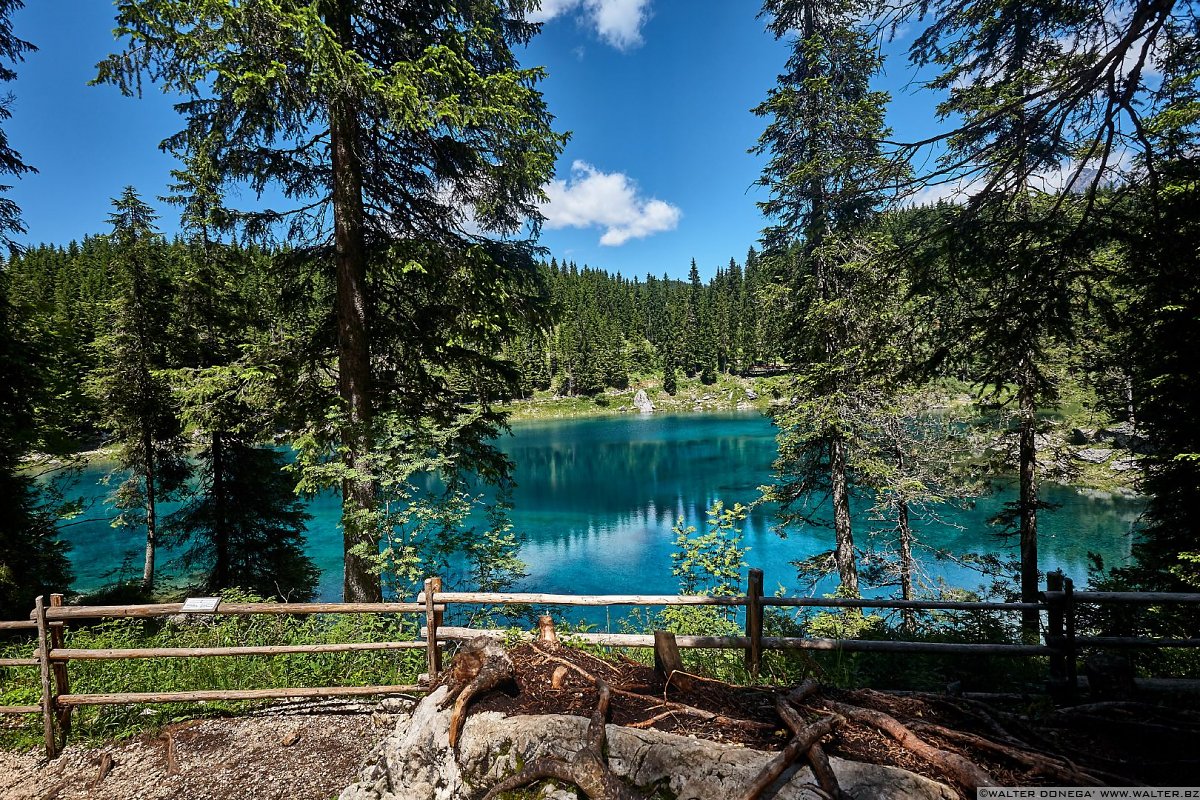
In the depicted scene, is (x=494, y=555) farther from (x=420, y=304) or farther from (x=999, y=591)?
(x=999, y=591)

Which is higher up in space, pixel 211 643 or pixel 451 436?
pixel 451 436

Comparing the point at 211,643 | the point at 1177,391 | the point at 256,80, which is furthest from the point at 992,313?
the point at 211,643

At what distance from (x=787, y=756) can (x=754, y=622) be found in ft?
8.10

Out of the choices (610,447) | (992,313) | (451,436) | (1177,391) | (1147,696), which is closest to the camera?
(1147,696)

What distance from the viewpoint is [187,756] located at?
520 centimetres

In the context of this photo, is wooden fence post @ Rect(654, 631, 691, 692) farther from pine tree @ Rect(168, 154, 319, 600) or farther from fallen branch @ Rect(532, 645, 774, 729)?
pine tree @ Rect(168, 154, 319, 600)

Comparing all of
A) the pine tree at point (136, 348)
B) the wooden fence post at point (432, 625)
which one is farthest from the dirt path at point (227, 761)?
the pine tree at point (136, 348)

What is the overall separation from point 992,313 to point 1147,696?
3719mm

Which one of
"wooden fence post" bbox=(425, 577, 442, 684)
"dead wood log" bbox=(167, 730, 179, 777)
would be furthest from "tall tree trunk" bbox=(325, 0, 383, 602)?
"dead wood log" bbox=(167, 730, 179, 777)

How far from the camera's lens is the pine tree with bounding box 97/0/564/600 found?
18.3 ft

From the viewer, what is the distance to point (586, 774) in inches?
115

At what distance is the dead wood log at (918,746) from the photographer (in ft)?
8.98

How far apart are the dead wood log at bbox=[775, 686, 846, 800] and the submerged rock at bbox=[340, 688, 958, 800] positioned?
0.06 metres

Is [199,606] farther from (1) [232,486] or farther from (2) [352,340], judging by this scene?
(1) [232,486]
